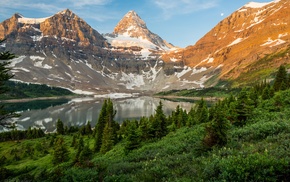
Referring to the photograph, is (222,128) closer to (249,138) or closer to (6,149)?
(249,138)

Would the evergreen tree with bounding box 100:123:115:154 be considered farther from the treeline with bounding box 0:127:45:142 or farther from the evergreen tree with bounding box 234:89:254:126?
the treeline with bounding box 0:127:45:142

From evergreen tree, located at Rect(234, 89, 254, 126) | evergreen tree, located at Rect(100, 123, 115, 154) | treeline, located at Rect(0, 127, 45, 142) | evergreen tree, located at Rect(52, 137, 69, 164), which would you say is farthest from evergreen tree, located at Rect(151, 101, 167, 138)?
treeline, located at Rect(0, 127, 45, 142)

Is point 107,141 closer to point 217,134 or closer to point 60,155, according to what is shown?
point 60,155

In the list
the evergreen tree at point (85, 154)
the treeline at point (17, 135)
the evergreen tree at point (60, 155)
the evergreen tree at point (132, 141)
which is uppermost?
the evergreen tree at point (132, 141)

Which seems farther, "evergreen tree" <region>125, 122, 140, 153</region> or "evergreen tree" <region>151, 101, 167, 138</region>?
"evergreen tree" <region>151, 101, 167, 138</region>

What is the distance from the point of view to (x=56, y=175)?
15.0 metres

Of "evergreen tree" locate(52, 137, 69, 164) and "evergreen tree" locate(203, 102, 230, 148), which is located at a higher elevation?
"evergreen tree" locate(203, 102, 230, 148)

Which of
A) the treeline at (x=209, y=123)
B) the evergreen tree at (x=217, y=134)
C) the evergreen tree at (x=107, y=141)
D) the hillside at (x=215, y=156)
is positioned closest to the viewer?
the hillside at (x=215, y=156)

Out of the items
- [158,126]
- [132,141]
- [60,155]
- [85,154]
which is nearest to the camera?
[132,141]

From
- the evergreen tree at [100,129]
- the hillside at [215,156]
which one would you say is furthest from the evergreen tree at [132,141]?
the evergreen tree at [100,129]

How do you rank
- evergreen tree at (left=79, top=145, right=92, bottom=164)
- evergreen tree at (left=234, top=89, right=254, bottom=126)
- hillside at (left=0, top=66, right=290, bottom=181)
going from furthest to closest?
evergreen tree at (left=79, top=145, right=92, bottom=164) < evergreen tree at (left=234, top=89, right=254, bottom=126) < hillside at (left=0, top=66, right=290, bottom=181)

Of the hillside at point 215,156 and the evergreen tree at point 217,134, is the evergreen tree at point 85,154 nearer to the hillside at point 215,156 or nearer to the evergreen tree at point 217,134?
the hillside at point 215,156

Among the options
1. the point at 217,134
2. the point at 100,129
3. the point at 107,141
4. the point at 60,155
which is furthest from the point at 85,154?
the point at 217,134

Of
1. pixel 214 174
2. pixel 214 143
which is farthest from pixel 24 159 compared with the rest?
pixel 214 174
